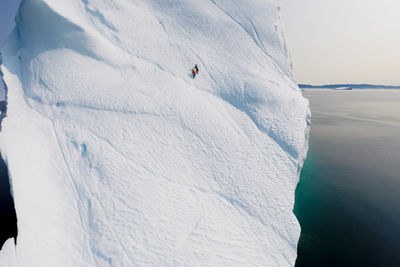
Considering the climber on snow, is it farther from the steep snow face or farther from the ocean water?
the ocean water

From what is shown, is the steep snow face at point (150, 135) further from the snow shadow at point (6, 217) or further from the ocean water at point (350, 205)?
the snow shadow at point (6, 217)

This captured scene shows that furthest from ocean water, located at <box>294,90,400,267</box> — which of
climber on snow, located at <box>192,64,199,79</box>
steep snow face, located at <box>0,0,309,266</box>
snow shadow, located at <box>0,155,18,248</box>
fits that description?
snow shadow, located at <box>0,155,18,248</box>

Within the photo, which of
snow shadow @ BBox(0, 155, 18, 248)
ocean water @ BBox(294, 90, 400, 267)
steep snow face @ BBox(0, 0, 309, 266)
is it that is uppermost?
steep snow face @ BBox(0, 0, 309, 266)

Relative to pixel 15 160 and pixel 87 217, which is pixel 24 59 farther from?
pixel 87 217

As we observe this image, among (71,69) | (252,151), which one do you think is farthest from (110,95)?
(252,151)

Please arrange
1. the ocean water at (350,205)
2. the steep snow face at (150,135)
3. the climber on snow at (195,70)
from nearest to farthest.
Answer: the steep snow face at (150,135) → the ocean water at (350,205) → the climber on snow at (195,70)

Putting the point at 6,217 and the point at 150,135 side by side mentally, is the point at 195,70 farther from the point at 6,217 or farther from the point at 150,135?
the point at 6,217

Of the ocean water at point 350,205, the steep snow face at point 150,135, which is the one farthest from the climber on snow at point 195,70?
the ocean water at point 350,205

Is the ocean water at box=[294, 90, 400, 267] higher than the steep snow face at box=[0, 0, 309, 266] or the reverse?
the reverse
